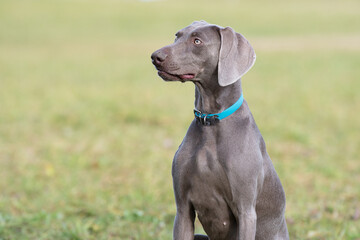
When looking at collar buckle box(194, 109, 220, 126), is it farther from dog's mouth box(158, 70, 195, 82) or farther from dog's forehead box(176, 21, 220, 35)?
dog's forehead box(176, 21, 220, 35)

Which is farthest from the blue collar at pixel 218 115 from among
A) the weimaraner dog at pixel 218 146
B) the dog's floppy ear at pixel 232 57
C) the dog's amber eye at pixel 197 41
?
the dog's amber eye at pixel 197 41

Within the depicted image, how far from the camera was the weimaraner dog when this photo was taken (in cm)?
293

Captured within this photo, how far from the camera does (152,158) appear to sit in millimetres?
7590

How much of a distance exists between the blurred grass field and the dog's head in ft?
6.64

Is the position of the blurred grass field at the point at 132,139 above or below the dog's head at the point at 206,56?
below

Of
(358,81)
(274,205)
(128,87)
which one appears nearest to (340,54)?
(358,81)

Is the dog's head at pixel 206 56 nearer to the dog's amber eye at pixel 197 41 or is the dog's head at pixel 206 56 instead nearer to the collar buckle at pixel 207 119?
the dog's amber eye at pixel 197 41

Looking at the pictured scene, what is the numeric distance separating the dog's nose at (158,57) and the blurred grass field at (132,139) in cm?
210

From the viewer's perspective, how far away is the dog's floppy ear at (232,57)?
2.90m

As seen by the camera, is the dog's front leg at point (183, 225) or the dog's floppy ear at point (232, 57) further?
the dog's front leg at point (183, 225)

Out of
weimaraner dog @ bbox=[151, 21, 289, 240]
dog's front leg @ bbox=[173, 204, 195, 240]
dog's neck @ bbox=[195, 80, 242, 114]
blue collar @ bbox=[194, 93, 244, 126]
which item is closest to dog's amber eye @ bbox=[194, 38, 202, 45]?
weimaraner dog @ bbox=[151, 21, 289, 240]

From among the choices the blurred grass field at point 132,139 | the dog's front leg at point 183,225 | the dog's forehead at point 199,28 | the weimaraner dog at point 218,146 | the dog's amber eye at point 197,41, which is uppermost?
the dog's forehead at point 199,28

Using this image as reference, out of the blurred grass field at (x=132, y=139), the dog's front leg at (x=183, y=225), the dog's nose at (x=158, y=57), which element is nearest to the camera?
the dog's nose at (x=158, y=57)

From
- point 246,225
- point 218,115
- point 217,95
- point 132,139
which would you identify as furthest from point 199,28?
point 132,139
